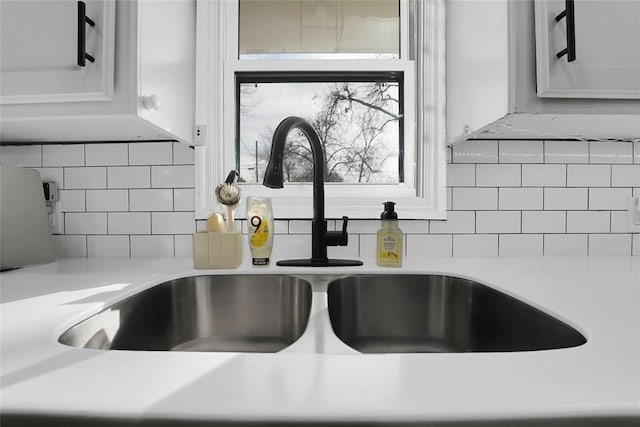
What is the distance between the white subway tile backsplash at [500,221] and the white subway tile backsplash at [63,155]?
1.42 meters

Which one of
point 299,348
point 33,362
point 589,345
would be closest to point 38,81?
point 33,362

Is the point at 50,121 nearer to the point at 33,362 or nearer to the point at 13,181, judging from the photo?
the point at 13,181

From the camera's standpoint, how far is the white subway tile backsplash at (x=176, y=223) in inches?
48.7

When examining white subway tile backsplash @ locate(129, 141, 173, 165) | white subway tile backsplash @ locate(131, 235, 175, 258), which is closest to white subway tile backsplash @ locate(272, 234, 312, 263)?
white subway tile backsplash @ locate(131, 235, 175, 258)

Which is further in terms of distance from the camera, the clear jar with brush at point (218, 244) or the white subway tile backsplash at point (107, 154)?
the white subway tile backsplash at point (107, 154)

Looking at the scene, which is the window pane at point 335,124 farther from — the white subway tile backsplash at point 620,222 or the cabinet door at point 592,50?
the white subway tile backsplash at point 620,222

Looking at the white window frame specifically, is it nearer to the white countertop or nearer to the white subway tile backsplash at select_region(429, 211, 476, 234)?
the white subway tile backsplash at select_region(429, 211, 476, 234)

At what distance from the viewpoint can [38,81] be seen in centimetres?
84

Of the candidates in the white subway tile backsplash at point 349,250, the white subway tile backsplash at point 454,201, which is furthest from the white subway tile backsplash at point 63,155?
the white subway tile backsplash at point 349,250

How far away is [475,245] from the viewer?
1238 millimetres

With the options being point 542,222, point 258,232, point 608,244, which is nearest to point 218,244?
point 258,232

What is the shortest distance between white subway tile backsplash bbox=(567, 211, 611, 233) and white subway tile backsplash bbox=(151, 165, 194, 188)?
1.35m

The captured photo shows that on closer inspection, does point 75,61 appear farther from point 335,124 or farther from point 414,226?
point 414,226

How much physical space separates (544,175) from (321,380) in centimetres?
121
